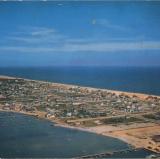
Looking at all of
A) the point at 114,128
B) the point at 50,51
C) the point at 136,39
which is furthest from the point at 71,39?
the point at 114,128

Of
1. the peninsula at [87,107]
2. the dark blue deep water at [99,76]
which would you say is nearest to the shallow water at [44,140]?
the peninsula at [87,107]

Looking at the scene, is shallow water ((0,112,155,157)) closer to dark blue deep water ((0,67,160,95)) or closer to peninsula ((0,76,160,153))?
Result: peninsula ((0,76,160,153))

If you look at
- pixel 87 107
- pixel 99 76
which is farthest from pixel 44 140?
pixel 99 76

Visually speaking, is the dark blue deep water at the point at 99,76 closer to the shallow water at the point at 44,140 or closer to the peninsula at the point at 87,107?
the peninsula at the point at 87,107

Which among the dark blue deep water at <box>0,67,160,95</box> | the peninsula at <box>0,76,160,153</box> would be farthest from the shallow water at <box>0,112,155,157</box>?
the dark blue deep water at <box>0,67,160,95</box>

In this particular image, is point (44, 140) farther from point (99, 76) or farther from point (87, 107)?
point (99, 76)

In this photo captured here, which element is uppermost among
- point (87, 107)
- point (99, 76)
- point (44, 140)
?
point (99, 76)
